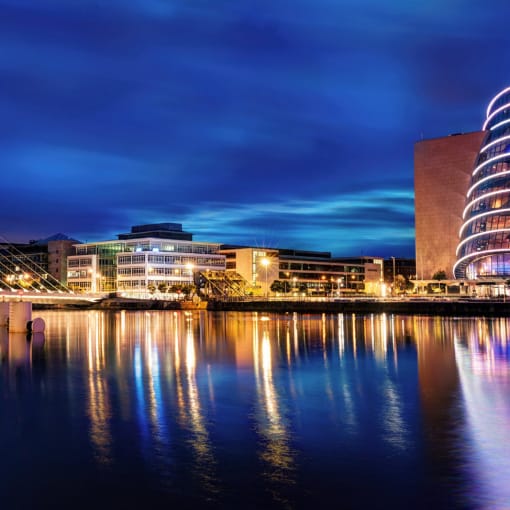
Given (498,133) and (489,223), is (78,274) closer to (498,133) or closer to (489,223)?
(489,223)

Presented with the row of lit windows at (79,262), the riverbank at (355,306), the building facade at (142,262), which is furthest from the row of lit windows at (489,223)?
the row of lit windows at (79,262)

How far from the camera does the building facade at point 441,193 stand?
100312 mm

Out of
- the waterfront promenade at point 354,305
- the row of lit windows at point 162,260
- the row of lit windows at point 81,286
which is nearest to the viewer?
the waterfront promenade at point 354,305

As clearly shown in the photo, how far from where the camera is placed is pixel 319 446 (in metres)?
14.4

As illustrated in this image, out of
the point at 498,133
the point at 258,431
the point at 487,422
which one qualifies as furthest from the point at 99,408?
the point at 498,133

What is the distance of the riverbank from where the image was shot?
2650 inches

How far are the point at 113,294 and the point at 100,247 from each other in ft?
34.9

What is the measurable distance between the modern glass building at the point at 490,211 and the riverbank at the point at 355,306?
12346 mm

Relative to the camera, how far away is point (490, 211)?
274 feet

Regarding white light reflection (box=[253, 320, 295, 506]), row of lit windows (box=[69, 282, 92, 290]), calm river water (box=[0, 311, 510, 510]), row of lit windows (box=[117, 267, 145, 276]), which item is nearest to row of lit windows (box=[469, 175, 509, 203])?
row of lit windows (box=[117, 267, 145, 276])

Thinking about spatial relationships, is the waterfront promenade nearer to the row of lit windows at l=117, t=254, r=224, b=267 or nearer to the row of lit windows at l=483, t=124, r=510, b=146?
→ the row of lit windows at l=117, t=254, r=224, b=267

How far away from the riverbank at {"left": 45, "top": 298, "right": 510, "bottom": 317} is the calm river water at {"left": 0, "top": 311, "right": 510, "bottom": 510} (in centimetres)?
3735

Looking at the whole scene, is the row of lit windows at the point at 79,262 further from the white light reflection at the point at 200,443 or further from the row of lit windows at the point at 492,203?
the white light reflection at the point at 200,443

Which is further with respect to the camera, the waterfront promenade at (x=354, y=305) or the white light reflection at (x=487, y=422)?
the waterfront promenade at (x=354, y=305)
